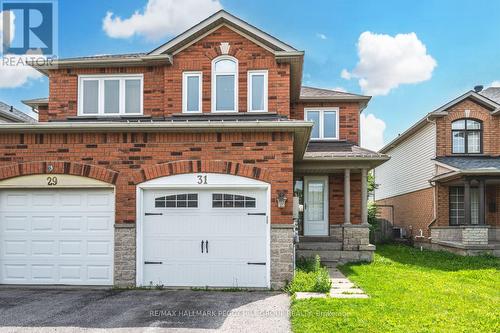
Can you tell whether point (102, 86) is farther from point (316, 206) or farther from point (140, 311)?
→ point (316, 206)

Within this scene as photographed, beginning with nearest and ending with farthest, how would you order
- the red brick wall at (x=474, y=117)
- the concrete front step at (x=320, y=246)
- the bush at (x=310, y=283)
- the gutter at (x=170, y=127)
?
the bush at (x=310, y=283) < the gutter at (x=170, y=127) < the concrete front step at (x=320, y=246) < the red brick wall at (x=474, y=117)

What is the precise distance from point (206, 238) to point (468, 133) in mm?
13463

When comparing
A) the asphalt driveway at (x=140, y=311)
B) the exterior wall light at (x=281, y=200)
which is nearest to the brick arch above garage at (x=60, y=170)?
the asphalt driveway at (x=140, y=311)

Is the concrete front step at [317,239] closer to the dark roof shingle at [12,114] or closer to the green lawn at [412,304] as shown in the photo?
the green lawn at [412,304]

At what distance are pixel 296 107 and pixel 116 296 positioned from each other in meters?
10.1

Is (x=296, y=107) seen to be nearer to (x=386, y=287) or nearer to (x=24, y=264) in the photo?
(x=386, y=287)

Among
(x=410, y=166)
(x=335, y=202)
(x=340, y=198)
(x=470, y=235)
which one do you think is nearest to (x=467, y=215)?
(x=470, y=235)

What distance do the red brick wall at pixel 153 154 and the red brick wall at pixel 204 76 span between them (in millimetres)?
2317

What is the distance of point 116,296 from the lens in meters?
9.81

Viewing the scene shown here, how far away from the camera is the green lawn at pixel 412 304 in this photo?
7426 millimetres

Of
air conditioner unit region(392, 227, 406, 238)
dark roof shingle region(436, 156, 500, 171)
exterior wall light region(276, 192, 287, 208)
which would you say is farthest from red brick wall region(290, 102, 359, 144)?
exterior wall light region(276, 192, 287, 208)

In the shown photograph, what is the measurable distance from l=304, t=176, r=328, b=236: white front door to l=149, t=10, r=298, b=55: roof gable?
578 cm

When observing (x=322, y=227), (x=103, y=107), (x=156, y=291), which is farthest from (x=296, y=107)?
(x=156, y=291)

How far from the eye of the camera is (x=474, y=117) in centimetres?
1961
